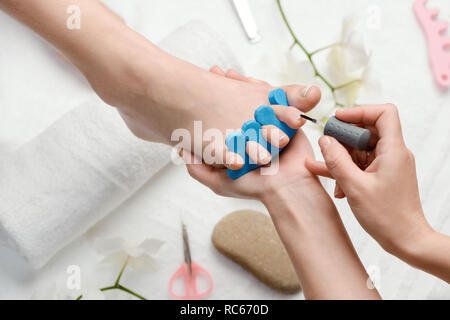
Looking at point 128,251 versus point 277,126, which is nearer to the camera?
point 277,126

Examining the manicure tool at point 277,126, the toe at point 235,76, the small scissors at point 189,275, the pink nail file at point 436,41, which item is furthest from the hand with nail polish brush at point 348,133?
the pink nail file at point 436,41

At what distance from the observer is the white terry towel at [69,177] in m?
0.79

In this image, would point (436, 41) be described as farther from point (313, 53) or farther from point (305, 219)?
point (305, 219)

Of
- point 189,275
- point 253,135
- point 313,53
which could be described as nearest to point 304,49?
point 313,53

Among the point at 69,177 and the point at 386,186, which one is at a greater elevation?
the point at 386,186

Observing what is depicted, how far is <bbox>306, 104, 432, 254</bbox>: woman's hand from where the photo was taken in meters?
0.54

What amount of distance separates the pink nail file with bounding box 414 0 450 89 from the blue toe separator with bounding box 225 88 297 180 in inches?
18.0

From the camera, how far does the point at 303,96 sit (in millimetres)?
654

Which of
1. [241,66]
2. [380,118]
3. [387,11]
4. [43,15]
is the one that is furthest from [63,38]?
[387,11]

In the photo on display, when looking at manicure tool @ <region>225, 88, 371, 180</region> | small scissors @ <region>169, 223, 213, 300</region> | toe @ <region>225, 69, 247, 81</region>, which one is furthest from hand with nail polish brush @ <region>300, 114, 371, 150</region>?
small scissors @ <region>169, 223, 213, 300</region>

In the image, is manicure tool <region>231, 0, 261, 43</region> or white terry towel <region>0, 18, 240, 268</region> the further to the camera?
manicure tool <region>231, 0, 261, 43</region>

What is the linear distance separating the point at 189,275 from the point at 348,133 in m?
0.40

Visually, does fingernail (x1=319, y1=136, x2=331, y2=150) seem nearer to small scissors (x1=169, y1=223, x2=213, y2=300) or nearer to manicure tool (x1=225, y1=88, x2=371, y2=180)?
manicure tool (x1=225, y1=88, x2=371, y2=180)
